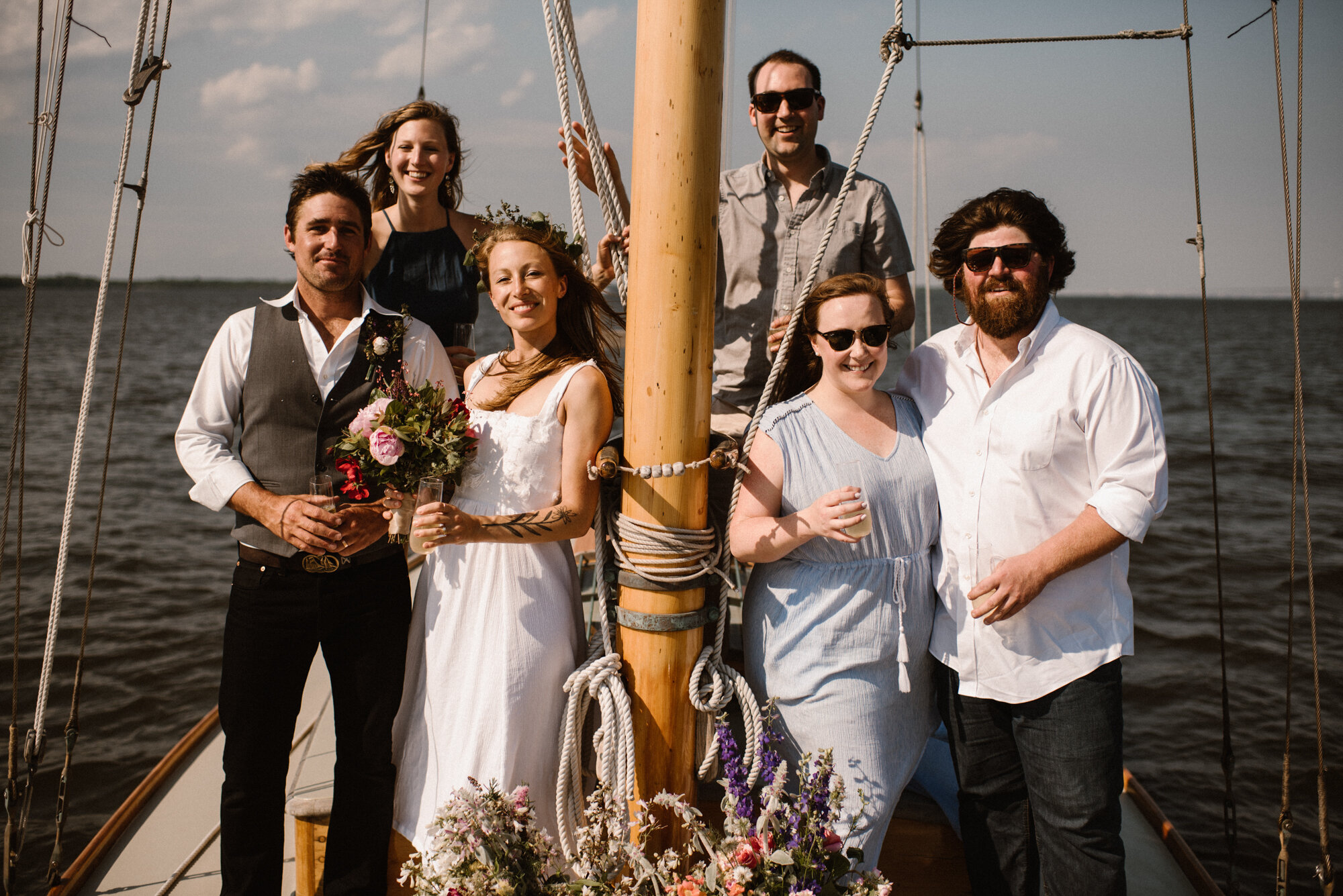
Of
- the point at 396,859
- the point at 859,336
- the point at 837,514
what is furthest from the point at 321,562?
the point at 859,336

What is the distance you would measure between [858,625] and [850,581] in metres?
0.11

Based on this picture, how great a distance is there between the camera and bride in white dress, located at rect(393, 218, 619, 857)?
2.19 meters

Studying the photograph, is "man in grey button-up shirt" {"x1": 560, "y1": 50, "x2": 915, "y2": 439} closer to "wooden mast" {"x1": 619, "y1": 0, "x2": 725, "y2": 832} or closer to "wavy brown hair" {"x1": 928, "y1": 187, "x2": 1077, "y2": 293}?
"wavy brown hair" {"x1": 928, "y1": 187, "x2": 1077, "y2": 293}

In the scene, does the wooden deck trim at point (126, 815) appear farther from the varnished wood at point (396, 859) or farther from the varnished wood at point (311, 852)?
the varnished wood at point (396, 859)

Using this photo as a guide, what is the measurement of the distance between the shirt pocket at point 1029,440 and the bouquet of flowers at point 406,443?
133cm

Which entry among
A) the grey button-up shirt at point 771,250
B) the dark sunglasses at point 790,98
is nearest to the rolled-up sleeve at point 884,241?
the grey button-up shirt at point 771,250

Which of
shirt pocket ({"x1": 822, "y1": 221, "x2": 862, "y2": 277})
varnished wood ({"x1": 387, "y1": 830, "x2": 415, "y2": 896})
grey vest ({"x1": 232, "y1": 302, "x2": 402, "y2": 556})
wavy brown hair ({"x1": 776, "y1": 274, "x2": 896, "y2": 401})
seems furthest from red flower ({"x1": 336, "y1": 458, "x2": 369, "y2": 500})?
shirt pocket ({"x1": 822, "y1": 221, "x2": 862, "y2": 277})

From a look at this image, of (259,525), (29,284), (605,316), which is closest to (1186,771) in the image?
(605,316)

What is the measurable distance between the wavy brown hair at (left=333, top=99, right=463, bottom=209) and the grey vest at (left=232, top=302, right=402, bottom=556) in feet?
3.18

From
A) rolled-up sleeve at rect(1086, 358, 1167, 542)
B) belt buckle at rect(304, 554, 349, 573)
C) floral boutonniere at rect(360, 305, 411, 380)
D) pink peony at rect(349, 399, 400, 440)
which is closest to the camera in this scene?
rolled-up sleeve at rect(1086, 358, 1167, 542)

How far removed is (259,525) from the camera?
7.74 ft

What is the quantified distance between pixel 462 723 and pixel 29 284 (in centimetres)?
216

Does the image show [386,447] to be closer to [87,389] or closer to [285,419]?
[285,419]

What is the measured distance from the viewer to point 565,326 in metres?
2.45
